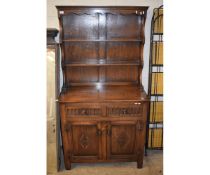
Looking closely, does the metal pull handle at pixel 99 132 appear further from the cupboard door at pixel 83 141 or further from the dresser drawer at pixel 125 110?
the dresser drawer at pixel 125 110

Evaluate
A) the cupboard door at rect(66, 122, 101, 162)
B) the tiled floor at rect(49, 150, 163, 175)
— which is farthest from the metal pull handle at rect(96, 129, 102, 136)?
the tiled floor at rect(49, 150, 163, 175)

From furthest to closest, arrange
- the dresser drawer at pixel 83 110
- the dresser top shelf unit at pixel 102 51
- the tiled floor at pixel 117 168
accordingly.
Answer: the dresser top shelf unit at pixel 102 51 < the tiled floor at pixel 117 168 < the dresser drawer at pixel 83 110

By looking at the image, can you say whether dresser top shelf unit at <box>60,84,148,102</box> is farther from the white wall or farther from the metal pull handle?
the white wall

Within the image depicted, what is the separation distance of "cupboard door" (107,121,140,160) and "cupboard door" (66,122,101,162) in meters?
0.14

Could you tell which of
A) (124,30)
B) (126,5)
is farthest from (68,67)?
(126,5)

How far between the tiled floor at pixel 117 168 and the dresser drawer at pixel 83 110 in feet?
2.25

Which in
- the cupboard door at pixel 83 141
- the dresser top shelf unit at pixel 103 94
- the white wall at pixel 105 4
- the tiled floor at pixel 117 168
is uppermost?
the white wall at pixel 105 4

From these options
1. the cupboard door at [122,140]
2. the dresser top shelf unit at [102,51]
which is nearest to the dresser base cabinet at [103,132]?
the cupboard door at [122,140]

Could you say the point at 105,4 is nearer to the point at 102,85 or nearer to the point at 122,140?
the point at 102,85

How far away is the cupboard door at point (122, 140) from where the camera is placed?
2.84 metres
